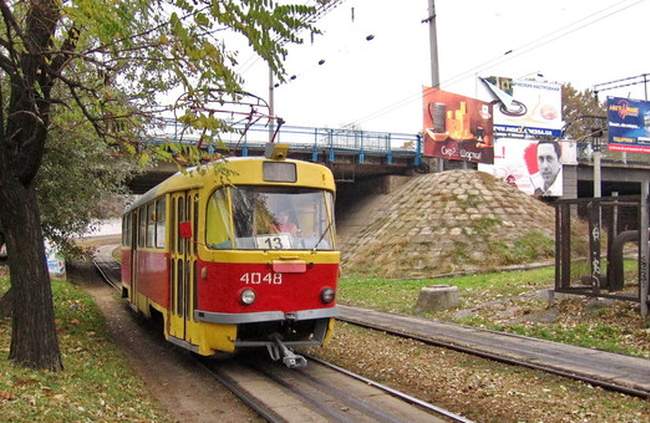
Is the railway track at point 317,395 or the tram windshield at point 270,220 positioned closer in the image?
the railway track at point 317,395

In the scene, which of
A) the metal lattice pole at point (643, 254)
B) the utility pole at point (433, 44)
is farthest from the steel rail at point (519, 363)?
the utility pole at point (433, 44)

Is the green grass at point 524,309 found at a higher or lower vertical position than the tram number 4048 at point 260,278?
lower

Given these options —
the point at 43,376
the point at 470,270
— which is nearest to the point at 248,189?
the point at 43,376

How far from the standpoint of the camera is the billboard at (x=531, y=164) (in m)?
36.3

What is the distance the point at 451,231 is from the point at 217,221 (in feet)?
61.8

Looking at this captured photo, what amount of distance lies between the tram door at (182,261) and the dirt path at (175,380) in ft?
2.03

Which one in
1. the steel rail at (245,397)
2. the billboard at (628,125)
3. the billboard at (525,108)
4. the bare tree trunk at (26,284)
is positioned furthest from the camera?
the billboard at (628,125)

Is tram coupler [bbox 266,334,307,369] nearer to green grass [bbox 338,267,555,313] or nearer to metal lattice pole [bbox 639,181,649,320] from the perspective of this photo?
metal lattice pole [bbox 639,181,649,320]

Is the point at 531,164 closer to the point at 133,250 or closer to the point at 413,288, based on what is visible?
the point at 413,288

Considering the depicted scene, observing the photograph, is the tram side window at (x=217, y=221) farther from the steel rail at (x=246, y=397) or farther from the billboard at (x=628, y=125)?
the billboard at (x=628, y=125)

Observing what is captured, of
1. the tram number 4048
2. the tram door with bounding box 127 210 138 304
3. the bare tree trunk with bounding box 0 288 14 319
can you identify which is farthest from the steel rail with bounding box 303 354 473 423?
the bare tree trunk with bounding box 0 288 14 319

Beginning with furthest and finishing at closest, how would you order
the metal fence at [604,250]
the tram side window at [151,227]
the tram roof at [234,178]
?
the metal fence at [604,250], the tram side window at [151,227], the tram roof at [234,178]

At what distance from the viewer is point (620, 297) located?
40.5ft

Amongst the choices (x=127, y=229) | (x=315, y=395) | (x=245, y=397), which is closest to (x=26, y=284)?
(x=245, y=397)
